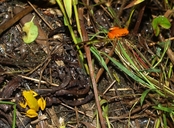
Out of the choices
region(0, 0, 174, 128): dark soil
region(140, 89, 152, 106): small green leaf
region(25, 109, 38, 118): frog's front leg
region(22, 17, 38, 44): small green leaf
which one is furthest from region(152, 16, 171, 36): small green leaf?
region(25, 109, 38, 118): frog's front leg

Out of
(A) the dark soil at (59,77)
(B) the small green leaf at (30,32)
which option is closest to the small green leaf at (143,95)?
(A) the dark soil at (59,77)

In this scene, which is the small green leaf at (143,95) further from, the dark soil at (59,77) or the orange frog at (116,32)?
the orange frog at (116,32)

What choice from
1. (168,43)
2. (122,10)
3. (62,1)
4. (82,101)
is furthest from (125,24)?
(82,101)

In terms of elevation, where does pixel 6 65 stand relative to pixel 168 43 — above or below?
above

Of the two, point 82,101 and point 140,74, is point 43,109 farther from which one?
point 140,74

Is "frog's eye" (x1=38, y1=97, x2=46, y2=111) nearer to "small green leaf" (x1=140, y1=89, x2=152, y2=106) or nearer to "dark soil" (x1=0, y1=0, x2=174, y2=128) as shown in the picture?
"dark soil" (x1=0, y1=0, x2=174, y2=128)

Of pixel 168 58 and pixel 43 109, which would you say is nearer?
pixel 43 109

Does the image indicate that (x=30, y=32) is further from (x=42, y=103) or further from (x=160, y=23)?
(x=160, y=23)
